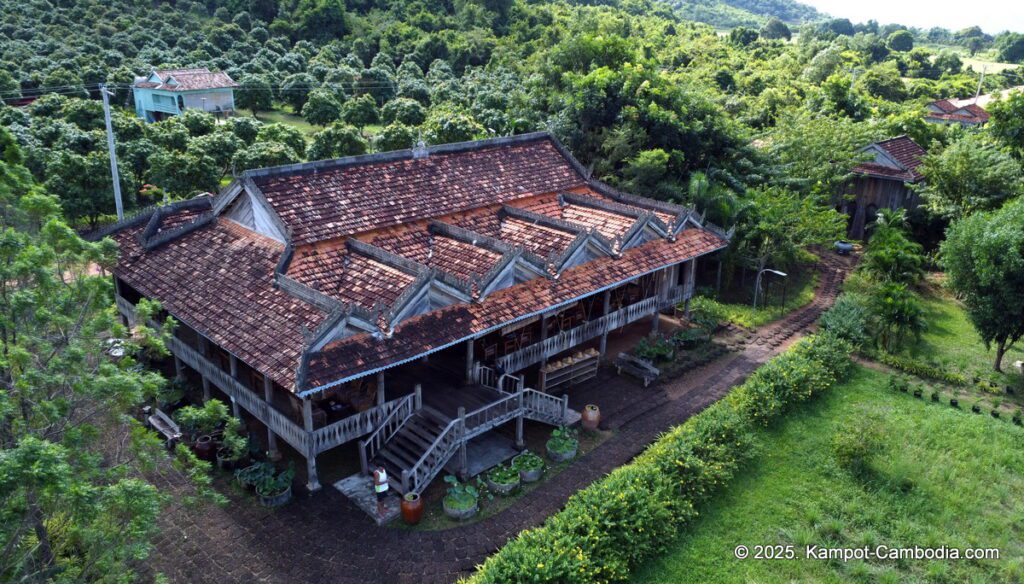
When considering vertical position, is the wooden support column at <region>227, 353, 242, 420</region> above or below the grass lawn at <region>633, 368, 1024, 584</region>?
above

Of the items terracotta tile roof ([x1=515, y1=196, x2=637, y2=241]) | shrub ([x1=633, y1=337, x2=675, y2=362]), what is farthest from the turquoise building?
shrub ([x1=633, y1=337, x2=675, y2=362])

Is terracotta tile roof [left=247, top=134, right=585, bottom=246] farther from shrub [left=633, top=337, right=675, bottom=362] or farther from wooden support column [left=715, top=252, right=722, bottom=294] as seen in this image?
wooden support column [left=715, top=252, right=722, bottom=294]

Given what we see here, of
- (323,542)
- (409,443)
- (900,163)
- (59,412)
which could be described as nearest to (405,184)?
(409,443)

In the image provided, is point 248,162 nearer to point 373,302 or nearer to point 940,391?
point 373,302

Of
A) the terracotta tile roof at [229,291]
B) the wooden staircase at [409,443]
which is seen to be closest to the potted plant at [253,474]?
the wooden staircase at [409,443]

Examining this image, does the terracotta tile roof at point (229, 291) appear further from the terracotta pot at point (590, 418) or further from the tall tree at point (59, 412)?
the terracotta pot at point (590, 418)

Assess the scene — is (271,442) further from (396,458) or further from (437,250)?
(437,250)
